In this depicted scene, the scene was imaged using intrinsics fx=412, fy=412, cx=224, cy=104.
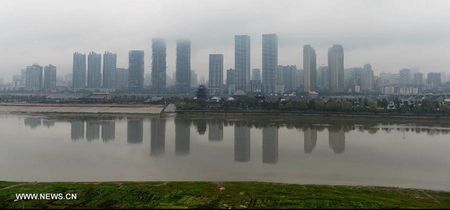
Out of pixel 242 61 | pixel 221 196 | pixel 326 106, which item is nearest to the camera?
pixel 221 196

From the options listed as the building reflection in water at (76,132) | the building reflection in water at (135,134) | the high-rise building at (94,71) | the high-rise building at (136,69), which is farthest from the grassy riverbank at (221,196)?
the high-rise building at (94,71)

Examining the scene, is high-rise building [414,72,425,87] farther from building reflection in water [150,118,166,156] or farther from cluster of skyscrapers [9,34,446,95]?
building reflection in water [150,118,166,156]

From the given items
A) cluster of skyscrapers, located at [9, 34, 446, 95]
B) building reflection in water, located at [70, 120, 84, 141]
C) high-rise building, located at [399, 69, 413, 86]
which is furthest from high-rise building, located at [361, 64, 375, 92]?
building reflection in water, located at [70, 120, 84, 141]

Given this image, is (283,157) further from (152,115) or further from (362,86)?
(362,86)

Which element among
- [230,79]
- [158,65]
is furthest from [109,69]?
[230,79]

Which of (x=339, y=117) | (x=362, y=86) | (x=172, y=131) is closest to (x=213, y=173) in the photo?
(x=172, y=131)

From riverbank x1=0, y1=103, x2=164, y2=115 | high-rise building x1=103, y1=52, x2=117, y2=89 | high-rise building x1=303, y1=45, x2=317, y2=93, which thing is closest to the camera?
riverbank x1=0, y1=103, x2=164, y2=115

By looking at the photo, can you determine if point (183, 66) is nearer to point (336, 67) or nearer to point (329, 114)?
point (336, 67)
